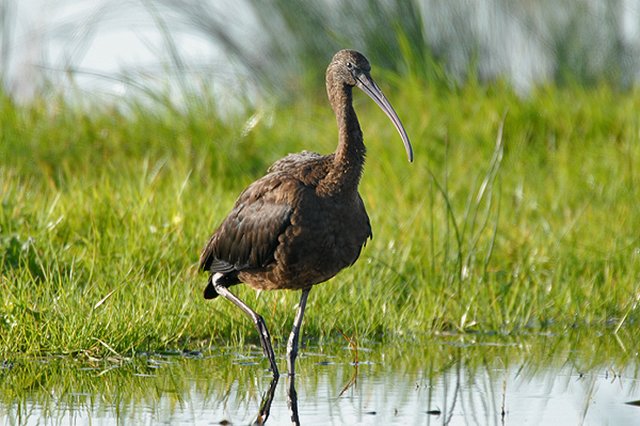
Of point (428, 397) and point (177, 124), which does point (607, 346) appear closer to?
point (428, 397)

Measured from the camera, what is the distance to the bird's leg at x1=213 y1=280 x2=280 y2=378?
19.0ft

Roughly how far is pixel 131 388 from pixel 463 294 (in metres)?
2.38

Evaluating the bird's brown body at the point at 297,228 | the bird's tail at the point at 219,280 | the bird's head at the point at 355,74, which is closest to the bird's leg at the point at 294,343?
the bird's brown body at the point at 297,228

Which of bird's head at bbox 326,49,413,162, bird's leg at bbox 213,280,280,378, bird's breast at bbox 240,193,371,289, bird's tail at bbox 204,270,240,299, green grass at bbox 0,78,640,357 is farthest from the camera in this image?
green grass at bbox 0,78,640,357

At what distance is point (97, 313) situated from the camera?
6.07m

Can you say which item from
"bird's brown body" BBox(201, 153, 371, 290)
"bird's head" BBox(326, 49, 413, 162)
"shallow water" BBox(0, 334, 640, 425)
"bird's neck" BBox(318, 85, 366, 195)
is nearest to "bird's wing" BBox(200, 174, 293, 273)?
"bird's brown body" BBox(201, 153, 371, 290)

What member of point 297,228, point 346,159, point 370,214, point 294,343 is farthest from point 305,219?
point 370,214

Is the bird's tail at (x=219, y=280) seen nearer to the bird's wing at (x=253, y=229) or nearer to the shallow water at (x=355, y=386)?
the bird's wing at (x=253, y=229)

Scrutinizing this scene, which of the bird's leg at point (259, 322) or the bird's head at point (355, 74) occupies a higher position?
the bird's head at point (355, 74)

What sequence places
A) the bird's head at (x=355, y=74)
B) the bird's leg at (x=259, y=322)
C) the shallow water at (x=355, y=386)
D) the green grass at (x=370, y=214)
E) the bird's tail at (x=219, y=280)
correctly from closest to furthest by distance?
the shallow water at (x=355, y=386) → the bird's leg at (x=259, y=322) → the bird's head at (x=355, y=74) → the bird's tail at (x=219, y=280) → the green grass at (x=370, y=214)

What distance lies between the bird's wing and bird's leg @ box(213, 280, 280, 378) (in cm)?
12

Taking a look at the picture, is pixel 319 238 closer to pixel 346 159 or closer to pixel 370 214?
pixel 346 159

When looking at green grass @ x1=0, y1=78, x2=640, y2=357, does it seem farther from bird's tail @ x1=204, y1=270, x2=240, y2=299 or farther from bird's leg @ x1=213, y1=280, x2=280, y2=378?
bird's leg @ x1=213, y1=280, x2=280, y2=378

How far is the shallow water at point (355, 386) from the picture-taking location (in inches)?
193
